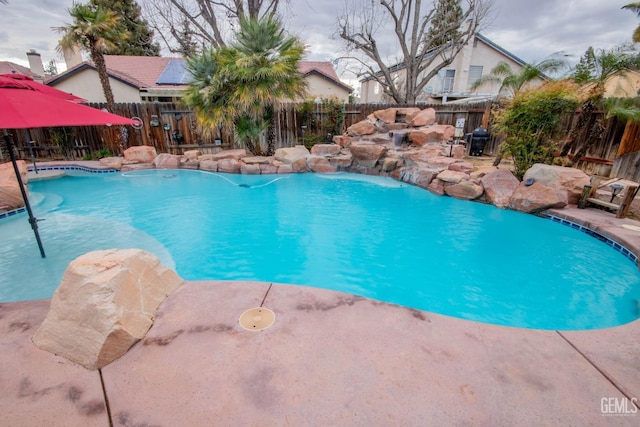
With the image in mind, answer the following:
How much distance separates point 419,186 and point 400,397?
21.3 ft

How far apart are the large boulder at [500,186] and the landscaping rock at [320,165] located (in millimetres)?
4371

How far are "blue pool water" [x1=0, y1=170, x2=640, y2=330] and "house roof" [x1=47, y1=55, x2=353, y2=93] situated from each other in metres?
11.3

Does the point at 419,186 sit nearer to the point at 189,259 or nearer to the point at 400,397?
the point at 189,259

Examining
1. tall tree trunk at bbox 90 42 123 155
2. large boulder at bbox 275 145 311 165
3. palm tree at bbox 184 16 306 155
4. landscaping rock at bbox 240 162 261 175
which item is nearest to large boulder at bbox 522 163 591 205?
large boulder at bbox 275 145 311 165

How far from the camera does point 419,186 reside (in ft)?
24.0

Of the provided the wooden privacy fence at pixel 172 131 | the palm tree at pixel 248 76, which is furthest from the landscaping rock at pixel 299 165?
the wooden privacy fence at pixel 172 131

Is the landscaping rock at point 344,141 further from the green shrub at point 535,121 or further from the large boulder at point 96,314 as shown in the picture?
the large boulder at point 96,314

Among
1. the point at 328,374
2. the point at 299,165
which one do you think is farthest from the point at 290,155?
the point at 328,374

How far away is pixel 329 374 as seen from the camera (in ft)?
5.03

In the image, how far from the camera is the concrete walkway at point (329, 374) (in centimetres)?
134

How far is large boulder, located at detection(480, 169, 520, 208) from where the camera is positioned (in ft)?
19.0

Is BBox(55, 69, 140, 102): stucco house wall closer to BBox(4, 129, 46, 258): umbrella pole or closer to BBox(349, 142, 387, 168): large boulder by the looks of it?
BBox(349, 142, 387, 168): large boulder
